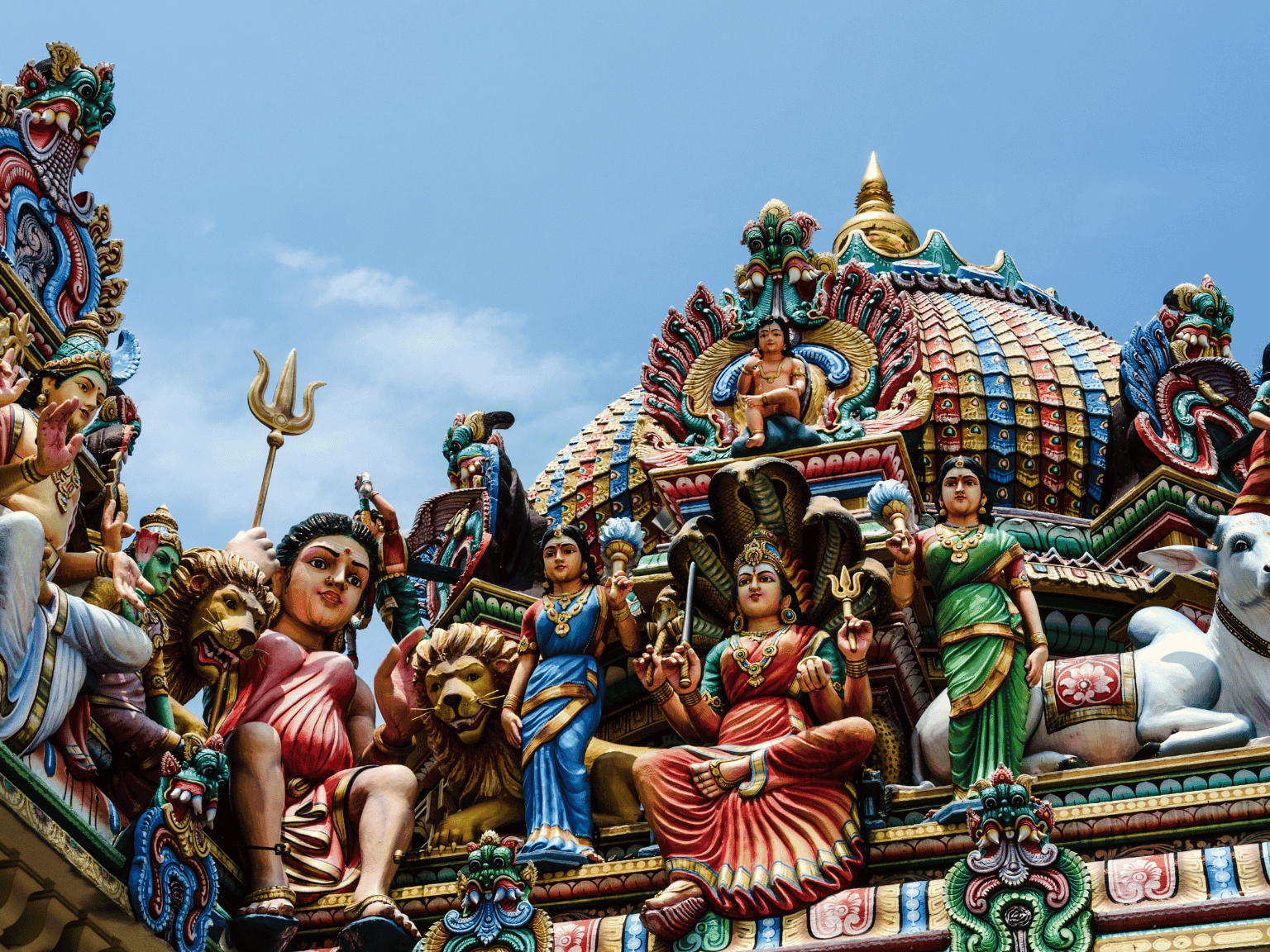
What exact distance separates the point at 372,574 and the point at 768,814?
388 cm

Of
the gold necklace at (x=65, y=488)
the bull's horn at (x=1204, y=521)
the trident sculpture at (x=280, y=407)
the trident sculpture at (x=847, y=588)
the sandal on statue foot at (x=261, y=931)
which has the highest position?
→ the trident sculpture at (x=280, y=407)

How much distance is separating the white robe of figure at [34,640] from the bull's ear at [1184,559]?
22.0ft

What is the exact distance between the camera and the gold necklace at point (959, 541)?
43.5 feet

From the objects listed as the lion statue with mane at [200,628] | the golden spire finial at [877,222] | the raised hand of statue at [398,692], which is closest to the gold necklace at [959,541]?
the raised hand of statue at [398,692]

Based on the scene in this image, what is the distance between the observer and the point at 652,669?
12859 millimetres

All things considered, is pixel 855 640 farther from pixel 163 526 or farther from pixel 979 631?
pixel 163 526

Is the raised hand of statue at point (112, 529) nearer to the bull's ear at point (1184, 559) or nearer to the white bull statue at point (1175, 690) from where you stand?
the white bull statue at point (1175, 690)

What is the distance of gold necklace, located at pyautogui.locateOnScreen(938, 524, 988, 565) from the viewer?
43.5ft

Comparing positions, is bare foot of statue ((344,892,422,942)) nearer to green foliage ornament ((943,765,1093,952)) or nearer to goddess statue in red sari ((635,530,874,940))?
goddess statue in red sari ((635,530,874,940))

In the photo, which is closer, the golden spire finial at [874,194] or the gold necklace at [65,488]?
the gold necklace at [65,488]

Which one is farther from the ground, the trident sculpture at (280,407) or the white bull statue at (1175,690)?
the trident sculpture at (280,407)

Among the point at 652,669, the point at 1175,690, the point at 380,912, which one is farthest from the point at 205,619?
the point at 1175,690

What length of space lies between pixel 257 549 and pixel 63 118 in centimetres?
404

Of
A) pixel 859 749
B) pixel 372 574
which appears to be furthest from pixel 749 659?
pixel 372 574
